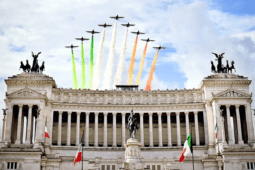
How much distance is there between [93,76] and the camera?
97.3 m

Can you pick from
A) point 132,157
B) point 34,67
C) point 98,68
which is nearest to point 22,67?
point 34,67

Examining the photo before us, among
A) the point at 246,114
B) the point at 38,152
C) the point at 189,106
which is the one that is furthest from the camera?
the point at 189,106

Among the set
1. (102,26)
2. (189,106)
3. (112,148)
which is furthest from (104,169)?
(102,26)

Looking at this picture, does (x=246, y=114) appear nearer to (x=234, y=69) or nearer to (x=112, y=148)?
(x=234, y=69)

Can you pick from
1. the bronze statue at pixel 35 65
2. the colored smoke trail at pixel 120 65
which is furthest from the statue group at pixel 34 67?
the colored smoke trail at pixel 120 65

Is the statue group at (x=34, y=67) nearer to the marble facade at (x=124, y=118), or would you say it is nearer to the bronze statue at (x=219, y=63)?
the marble facade at (x=124, y=118)

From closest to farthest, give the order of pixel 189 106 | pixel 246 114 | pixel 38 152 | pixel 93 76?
pixel 38 152 → pixel 246 114 → pixel 189 106 → pixel 93 76

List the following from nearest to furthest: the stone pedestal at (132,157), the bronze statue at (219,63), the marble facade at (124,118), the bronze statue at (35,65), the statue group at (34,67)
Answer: the stone pedestal at (132,157)
the marble facade at (124,118)
the statue group at (34,67)
the bronze statue at (35,65)
the bronze statue at (219,63)

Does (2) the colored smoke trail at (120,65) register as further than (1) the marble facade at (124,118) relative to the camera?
Yes

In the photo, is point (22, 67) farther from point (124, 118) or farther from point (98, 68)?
point (124, 118)

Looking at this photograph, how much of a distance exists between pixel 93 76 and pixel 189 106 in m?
26.4

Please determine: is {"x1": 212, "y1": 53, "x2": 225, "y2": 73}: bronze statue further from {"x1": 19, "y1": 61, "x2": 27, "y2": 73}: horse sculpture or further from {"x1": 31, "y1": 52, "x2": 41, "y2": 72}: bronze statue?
{"x1": 19, "y1": 61, "x2": 27, "y2": 73}: horse sculpture

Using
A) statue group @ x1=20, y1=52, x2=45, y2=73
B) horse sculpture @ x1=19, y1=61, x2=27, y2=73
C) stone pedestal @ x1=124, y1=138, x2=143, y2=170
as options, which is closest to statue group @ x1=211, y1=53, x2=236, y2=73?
stone pedestal @ x1=124, y1=138, x2=143, y2=170

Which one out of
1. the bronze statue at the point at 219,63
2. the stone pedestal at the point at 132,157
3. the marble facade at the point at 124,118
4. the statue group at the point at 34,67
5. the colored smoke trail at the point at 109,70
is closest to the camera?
the stone pedestal at the point at 132,157
